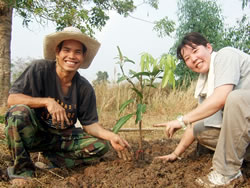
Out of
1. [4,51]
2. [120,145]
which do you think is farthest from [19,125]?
[4,51]

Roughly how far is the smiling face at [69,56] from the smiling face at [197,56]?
0.87 m

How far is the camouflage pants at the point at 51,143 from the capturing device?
5.55 ft

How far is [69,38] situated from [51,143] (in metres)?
0.95

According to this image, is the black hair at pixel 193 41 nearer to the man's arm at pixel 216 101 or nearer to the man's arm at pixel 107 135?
the man's arm at pixel 216 101

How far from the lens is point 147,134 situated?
3.49 metres

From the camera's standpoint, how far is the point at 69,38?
1.89m

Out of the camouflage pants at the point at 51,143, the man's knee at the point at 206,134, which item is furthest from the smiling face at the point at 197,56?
the camouflage pants at the point at 51,143

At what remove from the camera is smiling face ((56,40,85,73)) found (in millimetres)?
1851

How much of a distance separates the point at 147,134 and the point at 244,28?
5.36 m

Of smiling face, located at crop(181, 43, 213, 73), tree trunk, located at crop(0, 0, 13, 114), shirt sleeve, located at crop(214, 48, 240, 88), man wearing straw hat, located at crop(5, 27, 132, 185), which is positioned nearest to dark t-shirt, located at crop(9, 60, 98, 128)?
man wearing straw hat, located at crop(5, 27, 132, 185)

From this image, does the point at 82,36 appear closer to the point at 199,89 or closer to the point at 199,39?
the point at 199,39

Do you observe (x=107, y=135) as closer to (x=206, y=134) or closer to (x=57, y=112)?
(x=57, y=112)

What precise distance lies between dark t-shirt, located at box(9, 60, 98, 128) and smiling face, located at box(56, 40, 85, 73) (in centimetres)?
13

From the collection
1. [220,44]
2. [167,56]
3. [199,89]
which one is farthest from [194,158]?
[220,44]
